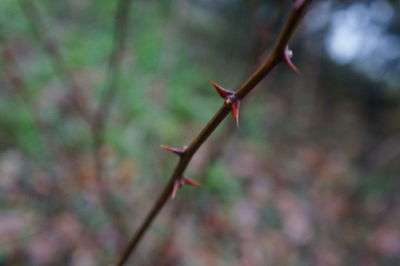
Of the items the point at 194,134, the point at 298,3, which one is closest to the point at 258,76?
the point at 298,3

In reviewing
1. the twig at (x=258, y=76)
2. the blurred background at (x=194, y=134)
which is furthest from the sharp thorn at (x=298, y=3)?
the blurred background at (x=194, y=134)

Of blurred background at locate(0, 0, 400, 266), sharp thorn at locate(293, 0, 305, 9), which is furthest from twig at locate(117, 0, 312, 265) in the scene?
blurred background at locate(0, 0, 400, 266)

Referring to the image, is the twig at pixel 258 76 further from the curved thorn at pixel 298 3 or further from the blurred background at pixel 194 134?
the blurred background at pixel 194 134

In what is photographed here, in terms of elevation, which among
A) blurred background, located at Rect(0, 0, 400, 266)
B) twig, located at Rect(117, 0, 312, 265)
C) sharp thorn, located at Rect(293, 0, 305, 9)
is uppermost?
sharp thorn, located at Rect(293, 0, 305, 9)

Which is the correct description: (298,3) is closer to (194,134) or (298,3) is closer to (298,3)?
(298,3)

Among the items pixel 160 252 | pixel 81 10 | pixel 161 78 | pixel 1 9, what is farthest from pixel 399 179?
pixel 1 9

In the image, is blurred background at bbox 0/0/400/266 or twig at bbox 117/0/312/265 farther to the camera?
blurred background at bbox 0/0/400/266

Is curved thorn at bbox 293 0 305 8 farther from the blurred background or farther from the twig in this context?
the blurred background

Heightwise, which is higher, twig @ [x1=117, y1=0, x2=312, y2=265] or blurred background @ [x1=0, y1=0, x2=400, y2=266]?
twig @ [x1=117, y1=0, x2=312, y2=265]

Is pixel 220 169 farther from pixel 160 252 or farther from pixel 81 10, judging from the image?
pixel 81 10
